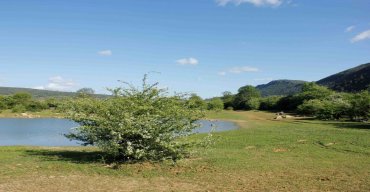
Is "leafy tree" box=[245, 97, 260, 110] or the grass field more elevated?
"leafy tree" box=[245, 97, 260, 110]

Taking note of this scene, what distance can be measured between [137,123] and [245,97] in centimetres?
11592

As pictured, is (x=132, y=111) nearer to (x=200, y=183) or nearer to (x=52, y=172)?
(x=52, y=172)

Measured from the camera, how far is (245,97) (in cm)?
12938

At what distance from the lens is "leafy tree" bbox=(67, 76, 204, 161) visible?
15.5 meters

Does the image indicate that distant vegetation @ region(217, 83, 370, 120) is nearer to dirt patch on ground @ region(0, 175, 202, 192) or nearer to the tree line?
the tree line

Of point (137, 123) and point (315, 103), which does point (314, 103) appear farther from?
point (137, 123)

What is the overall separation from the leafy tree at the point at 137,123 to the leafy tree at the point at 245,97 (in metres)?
98.2

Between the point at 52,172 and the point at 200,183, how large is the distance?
5.26 m

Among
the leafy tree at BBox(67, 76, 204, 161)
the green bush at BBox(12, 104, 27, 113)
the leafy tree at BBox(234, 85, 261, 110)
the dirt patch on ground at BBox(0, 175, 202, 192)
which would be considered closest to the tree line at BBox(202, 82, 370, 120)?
the leafy tree at BBox(234, 85, 261, 110)

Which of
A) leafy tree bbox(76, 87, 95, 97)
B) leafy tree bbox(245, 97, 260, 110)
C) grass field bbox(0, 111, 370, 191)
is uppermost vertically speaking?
leafy tree bbox(245, 97, 260, 110)

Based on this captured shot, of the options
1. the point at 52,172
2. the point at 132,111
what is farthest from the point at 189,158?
the point at 52,172

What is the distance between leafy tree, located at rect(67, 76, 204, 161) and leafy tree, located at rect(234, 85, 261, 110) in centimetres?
9819

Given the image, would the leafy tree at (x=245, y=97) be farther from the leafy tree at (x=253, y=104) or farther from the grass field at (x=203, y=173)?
the grass field at (x=203, y=173)

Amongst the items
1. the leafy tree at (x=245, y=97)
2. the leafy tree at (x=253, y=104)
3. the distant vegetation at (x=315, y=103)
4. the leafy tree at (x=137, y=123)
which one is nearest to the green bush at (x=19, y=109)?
the distant vegetation at (x=315, y=103)
